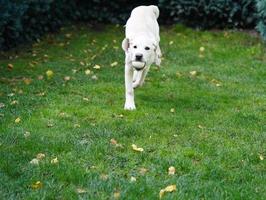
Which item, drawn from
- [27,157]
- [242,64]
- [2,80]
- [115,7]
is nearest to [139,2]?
[115,7]

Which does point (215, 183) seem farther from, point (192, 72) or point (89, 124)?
point (192, 72)

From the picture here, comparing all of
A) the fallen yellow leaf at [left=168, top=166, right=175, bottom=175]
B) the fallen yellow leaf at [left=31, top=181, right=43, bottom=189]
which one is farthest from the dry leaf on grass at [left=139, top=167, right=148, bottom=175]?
the fallen yellow leaf at [left=31, top=181, right=43, bottom=189]

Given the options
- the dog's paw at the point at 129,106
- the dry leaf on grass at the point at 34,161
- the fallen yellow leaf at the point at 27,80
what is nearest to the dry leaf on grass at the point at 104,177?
the dry leaf on grass at the point at 34,161

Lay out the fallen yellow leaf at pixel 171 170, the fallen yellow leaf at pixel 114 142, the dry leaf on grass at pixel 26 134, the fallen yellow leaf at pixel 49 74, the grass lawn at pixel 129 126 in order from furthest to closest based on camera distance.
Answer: the fallen yellow leaf at pixel 49 74
the dry leaf on grass at pixel 26 134
the fallen yellow leaf at pixel 114 142
the fallen yellow leaf at pixel 171 170
the grass lawn at pixel 129 126

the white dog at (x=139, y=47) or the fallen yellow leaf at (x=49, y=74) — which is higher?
the white dog at (x=139, y=47)

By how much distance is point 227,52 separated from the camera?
12.4 meters

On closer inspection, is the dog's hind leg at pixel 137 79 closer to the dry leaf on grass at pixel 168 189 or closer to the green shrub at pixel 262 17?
the dry leaf on grass at pixel 168 189

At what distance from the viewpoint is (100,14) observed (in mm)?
15414

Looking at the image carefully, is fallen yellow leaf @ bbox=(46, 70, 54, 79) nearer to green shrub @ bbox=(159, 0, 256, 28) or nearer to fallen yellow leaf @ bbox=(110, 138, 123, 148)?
fallen yellow leaf @ bbox=(110, 138, 123, 148)

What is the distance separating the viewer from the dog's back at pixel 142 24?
7.80m

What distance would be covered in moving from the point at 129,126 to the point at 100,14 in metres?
8.68

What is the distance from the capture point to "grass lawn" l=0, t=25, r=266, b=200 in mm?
5449

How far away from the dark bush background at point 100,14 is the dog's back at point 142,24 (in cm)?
377

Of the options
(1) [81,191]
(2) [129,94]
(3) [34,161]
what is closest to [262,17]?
(2) [129,94]
